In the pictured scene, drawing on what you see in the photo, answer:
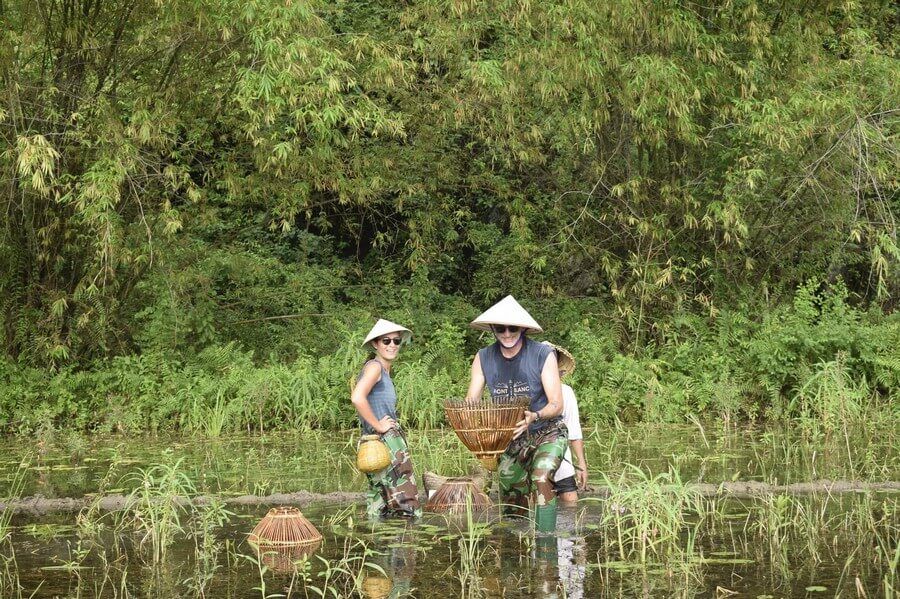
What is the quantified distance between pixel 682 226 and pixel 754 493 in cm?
798

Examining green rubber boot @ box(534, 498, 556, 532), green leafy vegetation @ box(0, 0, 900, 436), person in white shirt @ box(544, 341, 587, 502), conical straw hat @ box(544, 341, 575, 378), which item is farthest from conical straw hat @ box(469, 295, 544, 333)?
green leafy vegetation @ box(0, 0, 900, 436)

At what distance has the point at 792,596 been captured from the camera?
576 cm

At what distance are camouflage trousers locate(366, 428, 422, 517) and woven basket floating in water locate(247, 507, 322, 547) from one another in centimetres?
80

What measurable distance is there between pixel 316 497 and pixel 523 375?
2152 millimetres

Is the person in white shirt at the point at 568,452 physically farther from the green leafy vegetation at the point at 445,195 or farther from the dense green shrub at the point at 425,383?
the dense green shrub at the point at 425,383

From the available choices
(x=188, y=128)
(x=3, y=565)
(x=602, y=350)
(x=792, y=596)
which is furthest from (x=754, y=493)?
(x=188, y=128)

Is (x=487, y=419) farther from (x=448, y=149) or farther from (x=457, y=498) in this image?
(x=448, y=149)

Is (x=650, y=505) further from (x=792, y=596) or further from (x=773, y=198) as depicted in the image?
(x=773, y=198)

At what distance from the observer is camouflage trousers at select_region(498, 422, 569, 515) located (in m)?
7.27

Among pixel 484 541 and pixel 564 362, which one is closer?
pixel 484 541

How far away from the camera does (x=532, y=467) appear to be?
748cm

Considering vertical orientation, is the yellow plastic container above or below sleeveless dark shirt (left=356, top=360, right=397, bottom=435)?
below

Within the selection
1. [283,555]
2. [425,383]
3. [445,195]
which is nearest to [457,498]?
[283,555]

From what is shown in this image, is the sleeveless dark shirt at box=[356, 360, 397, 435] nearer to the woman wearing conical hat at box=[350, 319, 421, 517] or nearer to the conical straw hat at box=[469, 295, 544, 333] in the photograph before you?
the woman wearing conical hat at box=[350, 319, 421, 517]
